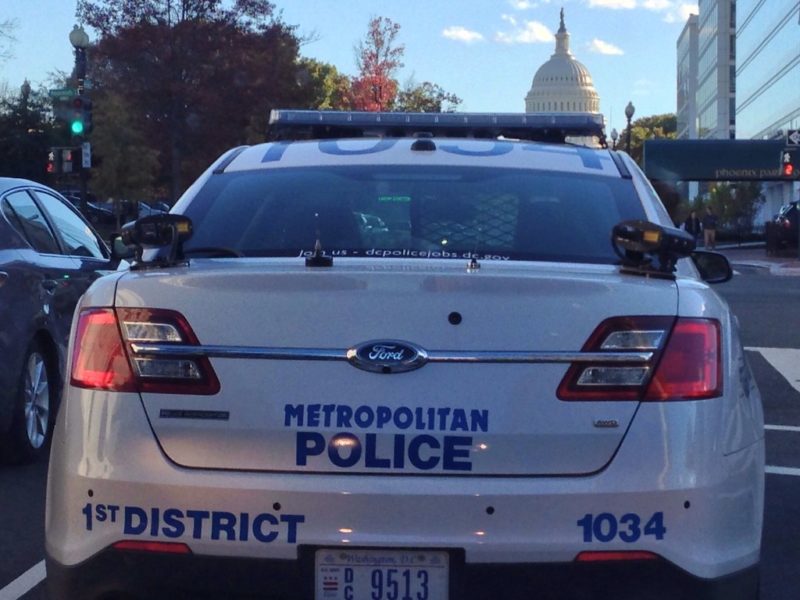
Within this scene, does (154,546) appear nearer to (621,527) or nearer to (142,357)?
(142,357)

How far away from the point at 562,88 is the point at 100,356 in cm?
15293

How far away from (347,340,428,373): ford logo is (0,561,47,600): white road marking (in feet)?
7.70

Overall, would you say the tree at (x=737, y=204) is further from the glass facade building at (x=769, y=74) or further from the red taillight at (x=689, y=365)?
the red taillight at (x=689, y=365)

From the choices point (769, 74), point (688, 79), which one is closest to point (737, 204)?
point (769, 74)

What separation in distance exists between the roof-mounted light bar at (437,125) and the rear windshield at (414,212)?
6.30 feet

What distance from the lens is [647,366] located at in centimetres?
339

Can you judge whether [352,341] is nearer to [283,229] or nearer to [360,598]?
[360,598]

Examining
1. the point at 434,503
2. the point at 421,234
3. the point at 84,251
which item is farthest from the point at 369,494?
the point at 84,251

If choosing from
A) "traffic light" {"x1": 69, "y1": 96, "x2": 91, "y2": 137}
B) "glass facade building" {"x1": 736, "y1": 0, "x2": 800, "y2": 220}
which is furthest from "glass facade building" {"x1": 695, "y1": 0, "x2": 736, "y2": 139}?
"traffic light" {"x1": 69, "y1": 96, "x2": 91, "y2": 137}

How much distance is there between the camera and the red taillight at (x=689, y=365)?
11.1 feet

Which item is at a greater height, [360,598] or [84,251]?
[84,251]

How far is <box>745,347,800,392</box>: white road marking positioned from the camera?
1128 centimetres

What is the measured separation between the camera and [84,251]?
8.66 meters

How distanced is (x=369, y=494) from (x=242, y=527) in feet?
1.09
